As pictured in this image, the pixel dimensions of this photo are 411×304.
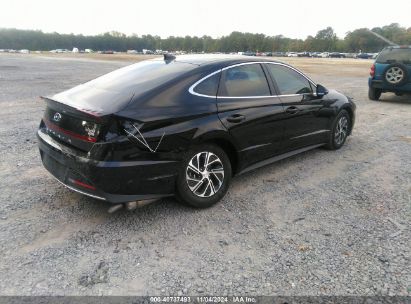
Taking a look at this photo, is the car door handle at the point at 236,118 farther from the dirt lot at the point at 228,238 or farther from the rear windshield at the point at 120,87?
the dirt lot at the point at 228,238

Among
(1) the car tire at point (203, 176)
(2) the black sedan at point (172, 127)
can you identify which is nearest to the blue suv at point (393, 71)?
(2) the black sedan at point (172, 127)

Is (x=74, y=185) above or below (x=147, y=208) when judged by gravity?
above

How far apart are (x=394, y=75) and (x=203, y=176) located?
849 centimetres

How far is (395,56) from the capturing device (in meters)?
10.4

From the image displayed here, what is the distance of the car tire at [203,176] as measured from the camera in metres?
3.72

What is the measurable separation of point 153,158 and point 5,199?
1.87 m

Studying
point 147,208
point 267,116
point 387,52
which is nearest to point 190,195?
point 147,208

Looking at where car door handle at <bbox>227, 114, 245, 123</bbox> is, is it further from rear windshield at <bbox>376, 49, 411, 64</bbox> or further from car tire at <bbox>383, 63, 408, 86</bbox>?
rear windshield at <bbox>376, 49, 411, 64</bbox>

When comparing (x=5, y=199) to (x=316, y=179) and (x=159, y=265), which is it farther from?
(x=316, y=179)

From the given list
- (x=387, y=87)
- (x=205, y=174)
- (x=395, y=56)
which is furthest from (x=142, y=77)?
(x=395, y=56)

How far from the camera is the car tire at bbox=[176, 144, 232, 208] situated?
372 cm

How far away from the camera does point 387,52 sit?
10648 millimetres

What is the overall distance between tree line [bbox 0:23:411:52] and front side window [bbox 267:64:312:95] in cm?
11678

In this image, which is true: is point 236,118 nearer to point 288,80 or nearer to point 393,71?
point 288,80
